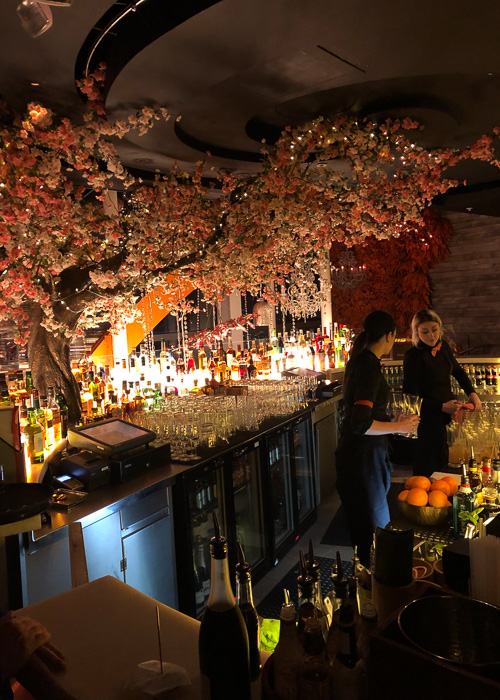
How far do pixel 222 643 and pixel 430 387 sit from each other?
11.4ft

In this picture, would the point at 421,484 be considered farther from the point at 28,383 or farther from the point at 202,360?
the point at 202,360

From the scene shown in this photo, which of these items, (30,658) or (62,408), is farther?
(62,408)

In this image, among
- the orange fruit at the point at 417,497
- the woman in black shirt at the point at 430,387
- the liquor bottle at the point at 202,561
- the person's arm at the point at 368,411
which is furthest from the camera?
the woman in black shirt at the point at 430,387

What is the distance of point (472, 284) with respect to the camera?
9.23m

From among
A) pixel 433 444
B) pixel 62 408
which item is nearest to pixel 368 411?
pixel 433 444

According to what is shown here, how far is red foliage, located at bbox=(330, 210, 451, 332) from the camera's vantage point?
9422mm

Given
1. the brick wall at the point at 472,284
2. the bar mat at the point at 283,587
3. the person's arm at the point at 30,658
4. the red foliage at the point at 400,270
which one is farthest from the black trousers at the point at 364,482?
the red foliage at the point at 400,270

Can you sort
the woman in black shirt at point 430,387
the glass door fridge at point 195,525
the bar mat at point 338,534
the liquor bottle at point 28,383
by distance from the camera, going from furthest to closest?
the bar mat at point 338,534 < the woman in black shirt at point 430,387 < the liquor bottle at point 28,383 < the glass door fridge at point 195,525

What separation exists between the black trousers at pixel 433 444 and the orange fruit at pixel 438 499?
1935mm

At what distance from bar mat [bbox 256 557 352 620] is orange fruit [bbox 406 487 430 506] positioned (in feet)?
4.47

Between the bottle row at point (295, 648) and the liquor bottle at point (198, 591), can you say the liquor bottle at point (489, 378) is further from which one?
the bottle row at point (295, 648)

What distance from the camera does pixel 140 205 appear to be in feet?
15.0

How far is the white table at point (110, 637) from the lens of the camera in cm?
91

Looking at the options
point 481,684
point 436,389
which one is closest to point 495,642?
point 481,684
